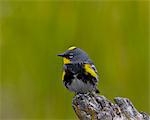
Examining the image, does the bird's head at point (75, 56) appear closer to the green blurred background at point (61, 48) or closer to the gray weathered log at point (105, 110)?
the gray weathered log at point (105, 110)

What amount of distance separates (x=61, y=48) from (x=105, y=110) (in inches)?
79.6

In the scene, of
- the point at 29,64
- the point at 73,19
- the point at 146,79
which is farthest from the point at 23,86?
the point at 146,79

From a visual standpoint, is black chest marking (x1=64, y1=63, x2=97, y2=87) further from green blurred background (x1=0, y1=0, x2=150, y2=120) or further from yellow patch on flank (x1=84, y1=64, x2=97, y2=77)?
green blurred background (x1=0, y1=0, x2=150, y2=120)

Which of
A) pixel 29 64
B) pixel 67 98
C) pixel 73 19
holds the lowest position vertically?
pixel 67 98

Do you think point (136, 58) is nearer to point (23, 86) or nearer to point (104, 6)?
point (104, 6)

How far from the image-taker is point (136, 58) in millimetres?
4840

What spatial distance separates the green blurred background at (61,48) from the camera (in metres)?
4.75

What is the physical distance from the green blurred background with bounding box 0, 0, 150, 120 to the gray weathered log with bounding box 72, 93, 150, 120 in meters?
1.80

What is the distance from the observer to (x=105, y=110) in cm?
280

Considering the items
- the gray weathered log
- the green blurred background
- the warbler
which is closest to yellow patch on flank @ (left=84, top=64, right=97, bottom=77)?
the warbler

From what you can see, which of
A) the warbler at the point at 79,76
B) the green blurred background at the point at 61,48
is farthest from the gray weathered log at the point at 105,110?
the green blurred background at the point at 61,48

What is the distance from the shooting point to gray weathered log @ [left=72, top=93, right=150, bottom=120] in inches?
110

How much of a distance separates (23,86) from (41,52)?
341mm

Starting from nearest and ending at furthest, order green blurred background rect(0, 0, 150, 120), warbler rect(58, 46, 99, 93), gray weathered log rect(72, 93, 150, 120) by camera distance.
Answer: gray weathered log rect(72, 93, 150, 120) < warbler rect(58, 46, 99, 93) < green blurred background rect(0, 0, 150, 120)
